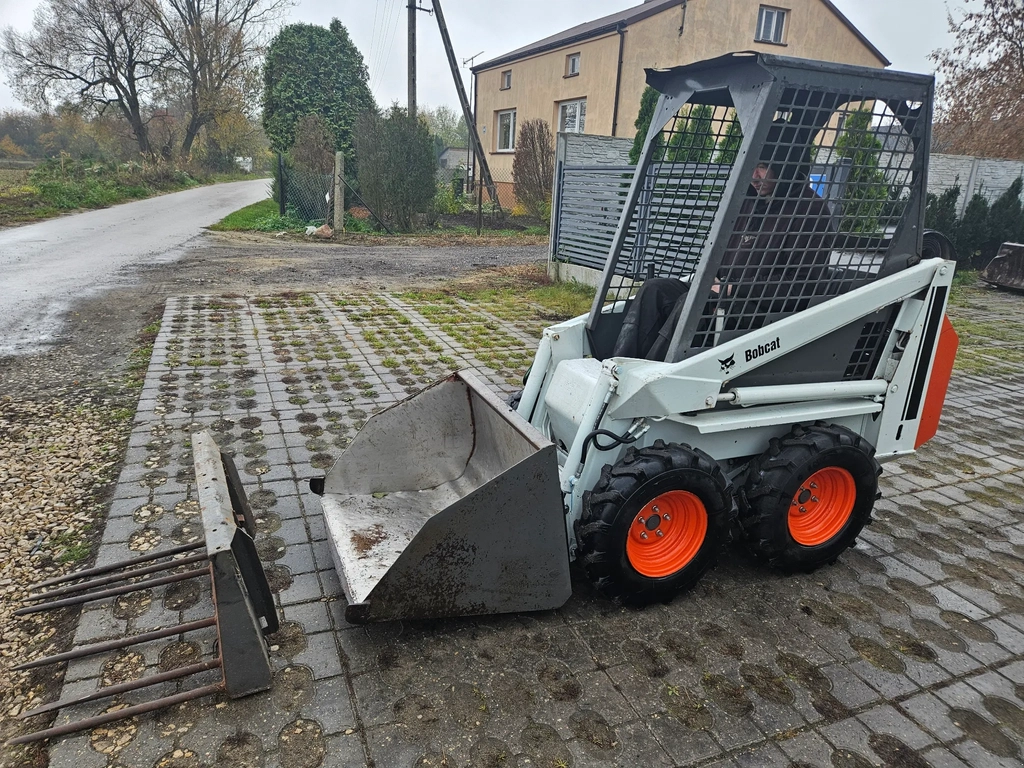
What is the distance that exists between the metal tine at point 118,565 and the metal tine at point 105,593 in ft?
0.28

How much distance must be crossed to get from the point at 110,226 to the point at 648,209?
1694 centimetres

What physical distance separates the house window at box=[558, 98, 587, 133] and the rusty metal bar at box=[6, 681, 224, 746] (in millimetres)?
22081

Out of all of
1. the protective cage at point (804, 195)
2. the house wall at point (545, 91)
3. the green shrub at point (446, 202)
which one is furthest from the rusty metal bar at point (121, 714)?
the house wall at point (545, 91)

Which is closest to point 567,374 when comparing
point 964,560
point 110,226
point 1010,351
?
point 964,560

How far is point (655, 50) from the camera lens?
20656 mm

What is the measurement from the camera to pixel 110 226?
16719 mm

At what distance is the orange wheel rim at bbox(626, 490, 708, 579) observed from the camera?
9.57 feet

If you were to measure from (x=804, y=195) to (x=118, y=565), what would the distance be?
3.44m

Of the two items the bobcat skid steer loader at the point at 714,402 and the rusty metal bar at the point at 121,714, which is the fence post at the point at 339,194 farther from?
the rusty metal bar at the point at 121,714

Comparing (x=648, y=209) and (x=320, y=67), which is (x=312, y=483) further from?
(x=320, y=67)

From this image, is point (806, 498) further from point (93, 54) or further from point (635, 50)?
point (93, 54)

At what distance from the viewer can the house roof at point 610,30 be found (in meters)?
20.0

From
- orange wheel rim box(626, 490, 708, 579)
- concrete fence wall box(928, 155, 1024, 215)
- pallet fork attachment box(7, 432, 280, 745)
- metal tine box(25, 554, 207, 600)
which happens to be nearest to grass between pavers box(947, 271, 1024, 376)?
concrete fence wall box(928, 155, 1024, 215)

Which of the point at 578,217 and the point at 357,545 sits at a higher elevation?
the point at 578,217
